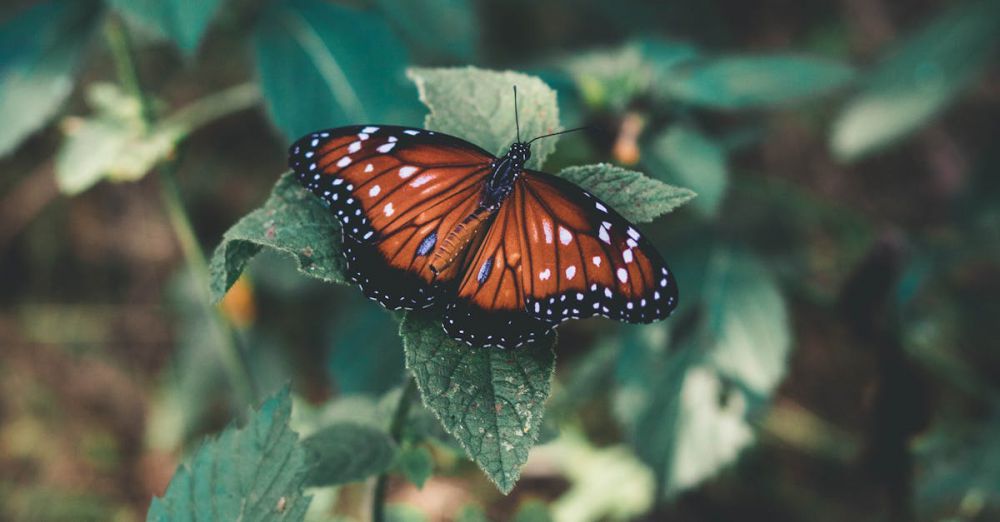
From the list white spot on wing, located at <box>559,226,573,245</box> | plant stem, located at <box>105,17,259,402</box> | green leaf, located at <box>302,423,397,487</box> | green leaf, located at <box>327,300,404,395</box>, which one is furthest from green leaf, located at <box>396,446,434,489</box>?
green leaf, located at <box>327,300,404,395</box>

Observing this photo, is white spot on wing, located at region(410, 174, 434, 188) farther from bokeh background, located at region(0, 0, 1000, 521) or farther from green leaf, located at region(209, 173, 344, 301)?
bokeh background, located at region(0, 0, 1000, 521)

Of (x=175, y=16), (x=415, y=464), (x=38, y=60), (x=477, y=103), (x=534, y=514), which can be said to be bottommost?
(x=534, y=514)

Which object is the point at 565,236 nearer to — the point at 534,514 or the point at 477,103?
the point at 477,103

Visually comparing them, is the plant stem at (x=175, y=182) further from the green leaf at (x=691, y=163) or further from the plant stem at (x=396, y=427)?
the green leaf at (x=691, y=163)

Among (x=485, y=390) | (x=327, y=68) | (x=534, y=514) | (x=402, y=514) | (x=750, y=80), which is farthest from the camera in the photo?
(x=750, y=80)

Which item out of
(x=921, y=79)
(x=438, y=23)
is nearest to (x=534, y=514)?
(x=438, y=23)

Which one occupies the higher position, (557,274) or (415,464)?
(557,274)
